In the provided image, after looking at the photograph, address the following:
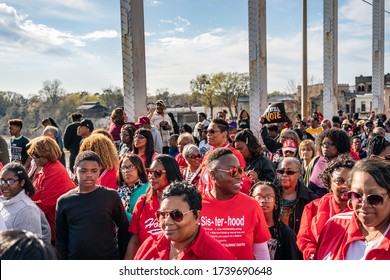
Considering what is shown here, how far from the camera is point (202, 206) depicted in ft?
9.29

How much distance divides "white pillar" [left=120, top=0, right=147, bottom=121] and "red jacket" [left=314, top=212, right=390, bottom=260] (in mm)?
5126

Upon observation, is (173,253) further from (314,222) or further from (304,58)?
(304,58)

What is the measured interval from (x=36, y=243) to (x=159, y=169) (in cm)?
200

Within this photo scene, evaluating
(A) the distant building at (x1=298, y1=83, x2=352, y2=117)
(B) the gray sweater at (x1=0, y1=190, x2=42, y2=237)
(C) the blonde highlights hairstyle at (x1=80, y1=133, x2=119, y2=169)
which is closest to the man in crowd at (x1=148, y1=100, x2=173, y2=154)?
(C) the blonde highlights hairstyle at (x1=80, y1=133, x2=119, y2=169)

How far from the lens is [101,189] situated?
10.6ft

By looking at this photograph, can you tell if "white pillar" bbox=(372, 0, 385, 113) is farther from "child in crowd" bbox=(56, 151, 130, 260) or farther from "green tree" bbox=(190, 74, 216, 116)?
"green tree" bbox=(190, 74, 216, 116)

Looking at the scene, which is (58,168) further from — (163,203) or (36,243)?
(36,243)

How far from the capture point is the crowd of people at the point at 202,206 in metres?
2.16

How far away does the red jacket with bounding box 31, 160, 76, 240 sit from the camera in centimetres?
389

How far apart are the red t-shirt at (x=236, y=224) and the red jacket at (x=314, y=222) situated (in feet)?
1.19

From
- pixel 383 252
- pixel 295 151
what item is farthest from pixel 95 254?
pixel 295 151

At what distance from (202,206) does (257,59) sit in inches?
270

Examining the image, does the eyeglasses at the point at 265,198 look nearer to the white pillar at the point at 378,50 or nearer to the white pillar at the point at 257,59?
the white pillar at the point at 257,59

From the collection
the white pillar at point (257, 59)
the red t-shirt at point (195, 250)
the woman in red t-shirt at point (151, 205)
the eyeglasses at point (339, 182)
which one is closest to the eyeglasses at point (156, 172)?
the woman in red t-shirt at point (151, 205)
